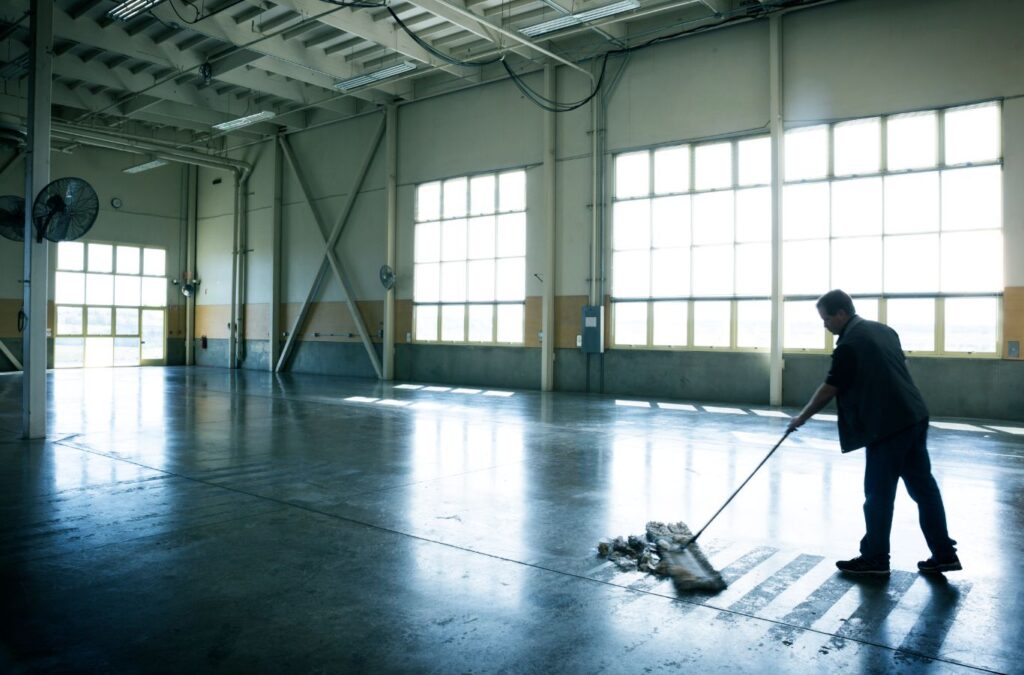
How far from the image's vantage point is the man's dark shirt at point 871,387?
13.6ft

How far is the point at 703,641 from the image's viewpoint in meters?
3.27

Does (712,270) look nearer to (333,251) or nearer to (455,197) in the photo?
(455,197)

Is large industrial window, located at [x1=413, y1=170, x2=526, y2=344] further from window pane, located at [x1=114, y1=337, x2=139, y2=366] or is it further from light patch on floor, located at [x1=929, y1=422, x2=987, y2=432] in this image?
window pane, located at [x1=114, y1=337, x2=139, y2=366]

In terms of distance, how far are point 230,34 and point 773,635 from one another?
16.0 meters

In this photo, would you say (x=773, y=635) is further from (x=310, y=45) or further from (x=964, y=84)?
(x=310, y=45)

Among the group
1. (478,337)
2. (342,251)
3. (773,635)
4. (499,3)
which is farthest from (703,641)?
(342,251)

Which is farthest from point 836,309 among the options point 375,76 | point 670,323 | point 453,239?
point 453,239

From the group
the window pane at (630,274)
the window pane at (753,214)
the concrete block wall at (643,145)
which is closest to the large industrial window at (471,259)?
the concrete block wall at (643,145)

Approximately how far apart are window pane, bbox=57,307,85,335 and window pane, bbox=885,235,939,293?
23.5 m

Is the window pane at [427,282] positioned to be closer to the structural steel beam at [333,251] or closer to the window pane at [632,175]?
the structural steel beam at [333,251]

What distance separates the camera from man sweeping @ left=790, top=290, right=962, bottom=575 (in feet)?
13.6

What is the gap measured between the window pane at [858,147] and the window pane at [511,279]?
22.9ft

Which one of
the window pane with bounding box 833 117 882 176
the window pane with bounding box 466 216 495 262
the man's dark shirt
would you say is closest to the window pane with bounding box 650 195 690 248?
the window pane with bounding box 833 117 882 176

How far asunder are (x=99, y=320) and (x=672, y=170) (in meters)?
19.6
